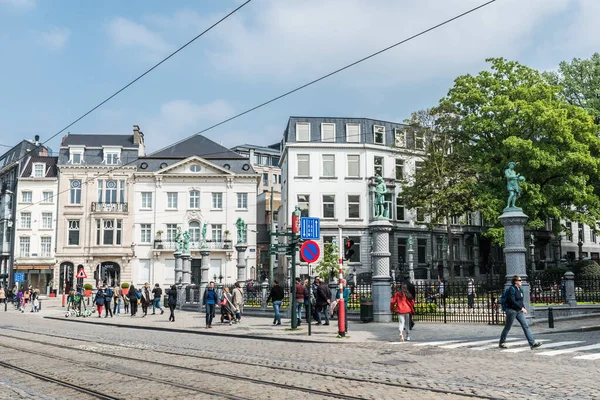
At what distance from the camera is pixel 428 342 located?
15969 mm

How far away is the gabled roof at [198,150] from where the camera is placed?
188ft

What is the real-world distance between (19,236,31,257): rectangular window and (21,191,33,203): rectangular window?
3.53 metres

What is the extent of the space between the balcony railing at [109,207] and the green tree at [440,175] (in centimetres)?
2601

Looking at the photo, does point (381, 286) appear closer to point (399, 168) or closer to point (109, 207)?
point (399, 168)

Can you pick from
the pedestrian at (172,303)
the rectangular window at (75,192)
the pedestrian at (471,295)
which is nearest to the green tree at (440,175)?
the pedestrian at (471,295)

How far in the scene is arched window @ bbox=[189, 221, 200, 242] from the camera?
5469 centimetres

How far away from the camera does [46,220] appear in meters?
56.4

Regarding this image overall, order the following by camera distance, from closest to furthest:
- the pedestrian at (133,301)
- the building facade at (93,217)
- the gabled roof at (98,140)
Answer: the pedestrian at (133,301) → the building facade at (93,217) → the gabled roof at (98,140)

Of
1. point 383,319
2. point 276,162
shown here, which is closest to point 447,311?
point 383,319

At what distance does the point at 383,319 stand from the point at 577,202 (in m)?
21.6

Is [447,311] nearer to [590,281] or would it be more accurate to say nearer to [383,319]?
[383,319]

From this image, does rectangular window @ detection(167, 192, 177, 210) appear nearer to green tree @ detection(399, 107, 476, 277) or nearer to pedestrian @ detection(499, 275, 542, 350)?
green tree @ detection(399, 107, 476, 277)

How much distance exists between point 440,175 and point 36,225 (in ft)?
122

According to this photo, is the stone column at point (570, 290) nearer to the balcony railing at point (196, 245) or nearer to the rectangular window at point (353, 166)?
the rectangular window at point (353, 166)
